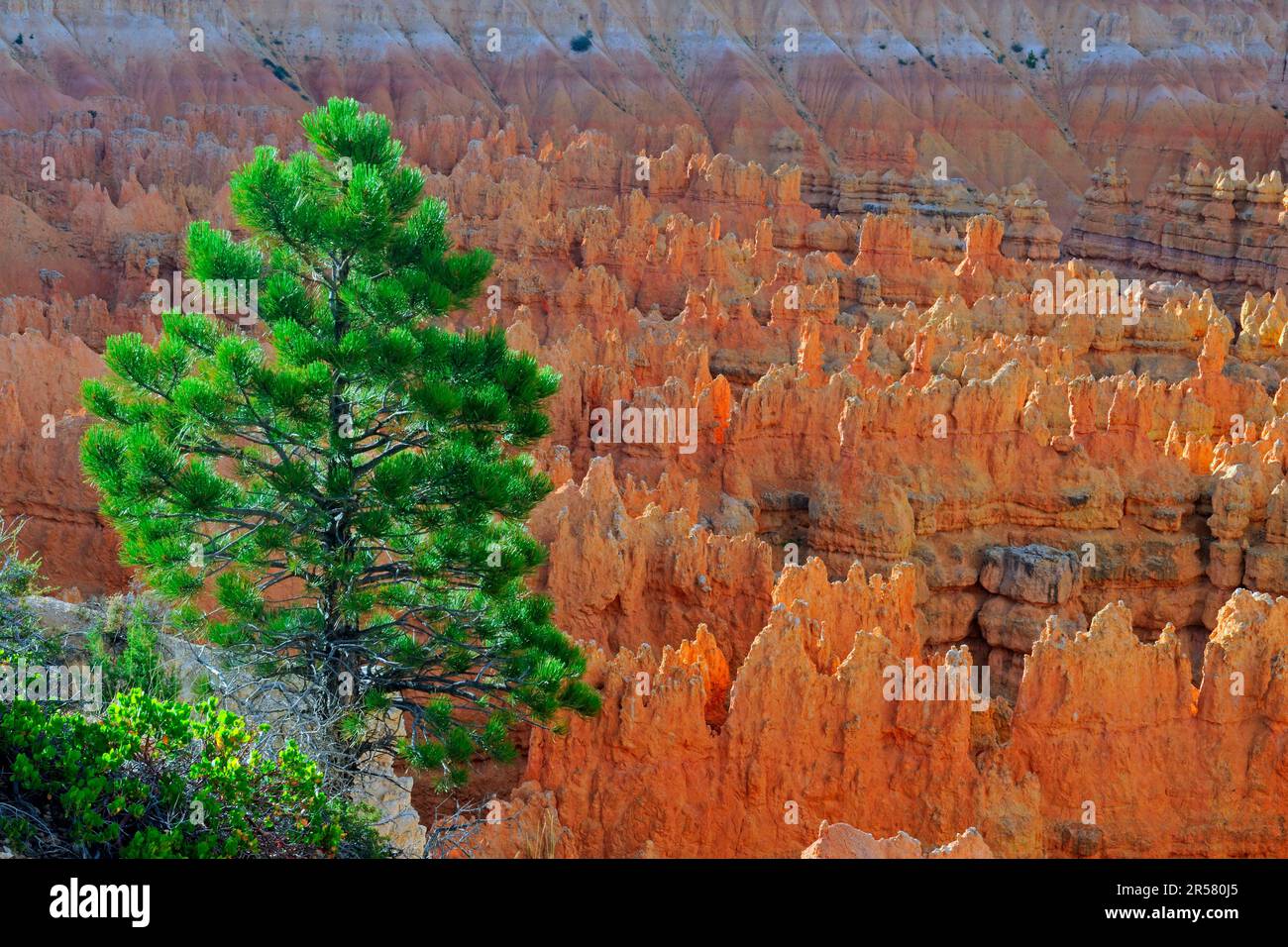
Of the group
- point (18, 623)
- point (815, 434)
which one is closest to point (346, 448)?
point (18, 623)

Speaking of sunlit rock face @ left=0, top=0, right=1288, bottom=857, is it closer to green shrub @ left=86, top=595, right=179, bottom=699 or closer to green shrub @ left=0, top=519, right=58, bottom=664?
green shrub @ left=86, top=595, right=179, bottom=699

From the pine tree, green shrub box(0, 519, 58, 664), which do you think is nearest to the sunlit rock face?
the pine tree

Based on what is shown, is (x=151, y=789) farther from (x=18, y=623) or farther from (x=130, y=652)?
(x=18, y=623)

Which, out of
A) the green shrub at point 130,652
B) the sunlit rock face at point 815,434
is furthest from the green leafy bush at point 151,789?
the sunlit rock face at point 815,434

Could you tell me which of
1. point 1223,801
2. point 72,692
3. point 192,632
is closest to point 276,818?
point 72,692

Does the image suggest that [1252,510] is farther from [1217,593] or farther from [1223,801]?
[1223,801]

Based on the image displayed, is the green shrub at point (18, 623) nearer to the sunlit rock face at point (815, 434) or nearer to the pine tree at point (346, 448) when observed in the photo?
the pine tree at point (346, 448)
